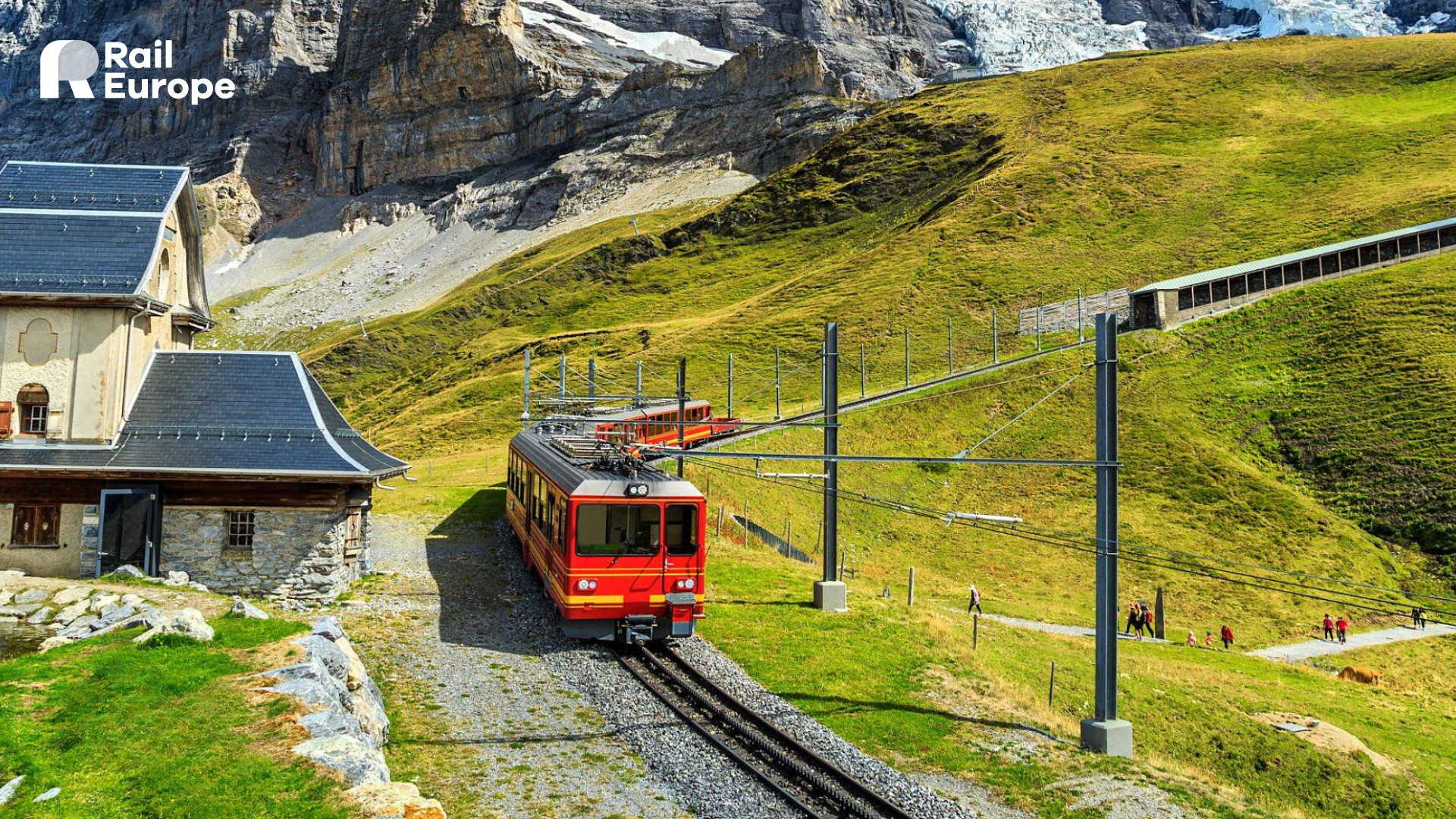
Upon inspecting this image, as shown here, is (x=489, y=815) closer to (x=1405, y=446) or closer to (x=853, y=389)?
(x=1405, y=446)

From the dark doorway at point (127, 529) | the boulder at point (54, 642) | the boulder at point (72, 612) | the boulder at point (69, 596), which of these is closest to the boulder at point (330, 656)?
the boulder at point (54, 642)

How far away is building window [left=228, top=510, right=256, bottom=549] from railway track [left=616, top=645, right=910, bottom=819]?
1118 cm

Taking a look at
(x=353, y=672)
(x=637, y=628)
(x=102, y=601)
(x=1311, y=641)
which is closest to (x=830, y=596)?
(x=637, y=628)

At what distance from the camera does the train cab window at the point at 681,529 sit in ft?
66.3

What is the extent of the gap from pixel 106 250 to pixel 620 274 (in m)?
104

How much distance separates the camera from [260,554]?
79.8 ft

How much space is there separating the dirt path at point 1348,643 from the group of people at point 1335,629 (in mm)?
191

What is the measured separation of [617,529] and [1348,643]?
88.5ft

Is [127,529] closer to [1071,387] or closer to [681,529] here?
[681,529]

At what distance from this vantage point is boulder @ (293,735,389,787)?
11.5 m

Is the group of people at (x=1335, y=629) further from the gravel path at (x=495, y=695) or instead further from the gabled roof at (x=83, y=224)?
the gabled roof at (x=83, y=224)

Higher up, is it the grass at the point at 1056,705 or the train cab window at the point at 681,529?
the train cab window at the point at 681,529

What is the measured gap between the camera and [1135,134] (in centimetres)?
10025

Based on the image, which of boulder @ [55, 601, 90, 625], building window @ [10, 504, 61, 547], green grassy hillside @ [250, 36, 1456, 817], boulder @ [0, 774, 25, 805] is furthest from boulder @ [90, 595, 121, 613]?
green grassy hillside @ [250, 36, 1456, 817]
